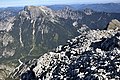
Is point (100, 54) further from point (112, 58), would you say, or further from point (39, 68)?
point (39, 68)

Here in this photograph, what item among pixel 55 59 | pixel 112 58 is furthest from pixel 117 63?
pixel 55 59

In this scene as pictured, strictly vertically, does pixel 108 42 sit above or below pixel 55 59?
above

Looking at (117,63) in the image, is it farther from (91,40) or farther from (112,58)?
(91,40)

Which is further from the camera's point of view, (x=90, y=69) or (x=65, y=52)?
(x=65, y=52)

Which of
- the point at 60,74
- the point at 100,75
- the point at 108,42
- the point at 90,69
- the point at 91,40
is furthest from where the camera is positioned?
the point at 91,40

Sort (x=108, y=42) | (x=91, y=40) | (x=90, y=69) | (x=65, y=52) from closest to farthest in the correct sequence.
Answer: (x=90, y=69)
(x=108, y=42)
(x=65, y=52)
(x=91, y=40)

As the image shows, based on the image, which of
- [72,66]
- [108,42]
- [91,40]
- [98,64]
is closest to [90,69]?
[98,64]
